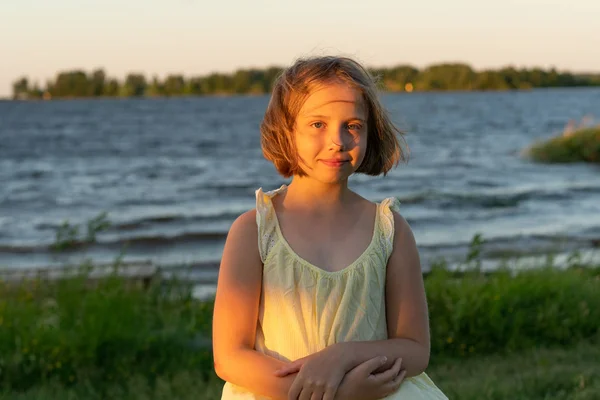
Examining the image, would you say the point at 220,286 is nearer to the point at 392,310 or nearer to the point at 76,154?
the point at 392,310

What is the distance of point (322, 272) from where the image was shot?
88.1 inches

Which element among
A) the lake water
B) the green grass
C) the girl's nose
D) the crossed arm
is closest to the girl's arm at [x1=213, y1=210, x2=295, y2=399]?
the crossed arm

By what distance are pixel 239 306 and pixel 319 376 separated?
32cm

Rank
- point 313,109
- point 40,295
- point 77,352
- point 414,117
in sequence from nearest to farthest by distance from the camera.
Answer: point 313,109 < point 77,352 < point 40,295 < point 414,117

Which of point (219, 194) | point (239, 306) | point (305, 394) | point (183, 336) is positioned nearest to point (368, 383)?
point (305, 394)

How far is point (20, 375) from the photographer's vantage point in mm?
4777

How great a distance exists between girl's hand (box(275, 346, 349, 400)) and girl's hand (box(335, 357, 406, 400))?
0.08ft

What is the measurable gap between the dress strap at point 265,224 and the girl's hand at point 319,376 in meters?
0.34

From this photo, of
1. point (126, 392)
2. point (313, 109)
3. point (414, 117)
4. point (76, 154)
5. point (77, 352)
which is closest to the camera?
point (313, 109)

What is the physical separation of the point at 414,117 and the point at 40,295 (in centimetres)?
6607

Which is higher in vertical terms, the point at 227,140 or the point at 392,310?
the point at 392,310

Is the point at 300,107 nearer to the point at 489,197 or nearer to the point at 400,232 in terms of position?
the point at 400,232

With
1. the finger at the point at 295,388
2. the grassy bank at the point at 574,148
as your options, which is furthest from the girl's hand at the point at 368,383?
the grassy bank at the point at 574,148

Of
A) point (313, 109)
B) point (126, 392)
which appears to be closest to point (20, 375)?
point (126, 392)
